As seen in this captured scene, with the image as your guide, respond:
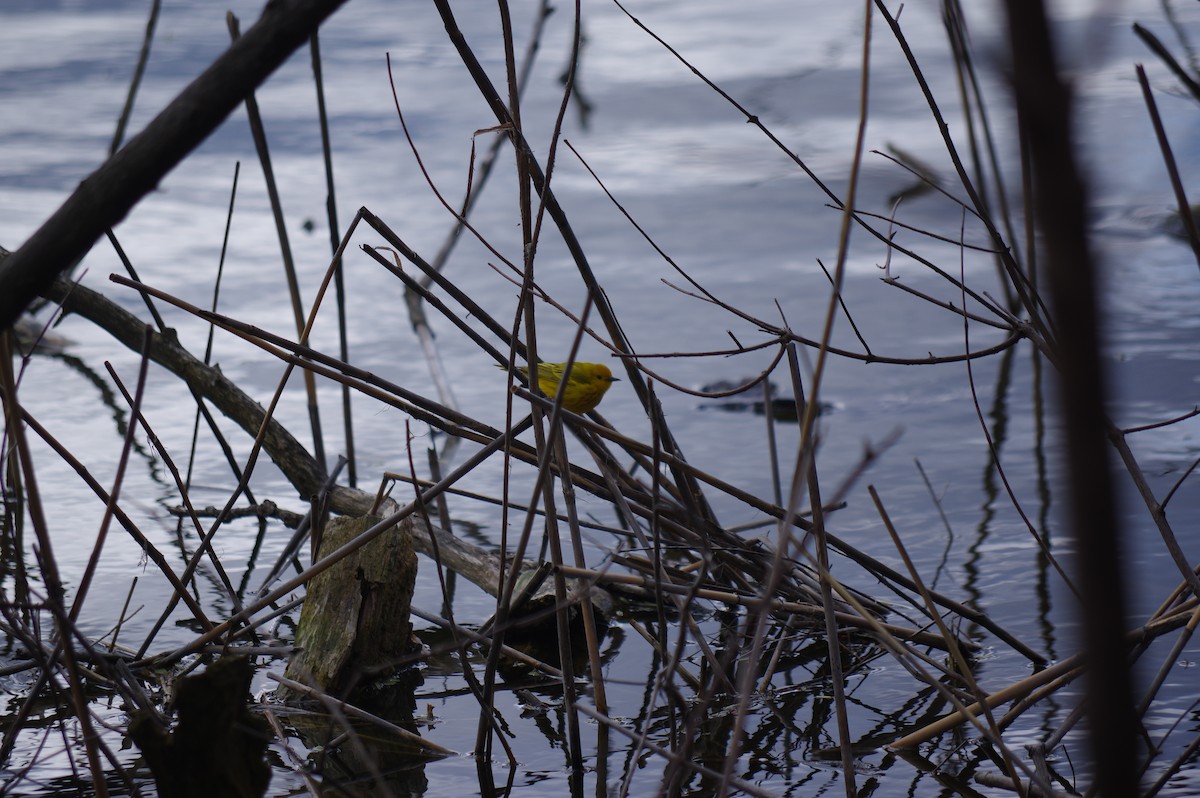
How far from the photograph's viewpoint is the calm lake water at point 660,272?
9.39 feet

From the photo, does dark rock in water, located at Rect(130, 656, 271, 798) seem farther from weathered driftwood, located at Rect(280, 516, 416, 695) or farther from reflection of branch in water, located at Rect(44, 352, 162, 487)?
reflection of branch in water, located at Rect(44, 352, 162, 487)

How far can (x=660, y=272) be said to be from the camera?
591cm

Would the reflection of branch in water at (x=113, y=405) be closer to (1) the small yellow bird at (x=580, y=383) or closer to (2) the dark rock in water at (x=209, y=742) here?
(1) the small yellow bird at (x=580, y=383)

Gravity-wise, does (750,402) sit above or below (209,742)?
below

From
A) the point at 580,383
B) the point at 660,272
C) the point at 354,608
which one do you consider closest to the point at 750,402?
the point at 580,383

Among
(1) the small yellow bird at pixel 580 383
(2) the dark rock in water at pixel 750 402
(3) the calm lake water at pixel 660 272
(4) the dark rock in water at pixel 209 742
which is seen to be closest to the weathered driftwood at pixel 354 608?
(3) the calm lake water at pixel 660 272

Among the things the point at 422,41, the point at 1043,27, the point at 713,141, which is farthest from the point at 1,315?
the point at 422,41

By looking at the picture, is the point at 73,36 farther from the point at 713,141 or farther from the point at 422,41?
the point at 713,141

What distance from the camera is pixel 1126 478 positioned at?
3.83 metres

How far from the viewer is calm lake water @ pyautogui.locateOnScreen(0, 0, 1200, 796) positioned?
2.86 metres

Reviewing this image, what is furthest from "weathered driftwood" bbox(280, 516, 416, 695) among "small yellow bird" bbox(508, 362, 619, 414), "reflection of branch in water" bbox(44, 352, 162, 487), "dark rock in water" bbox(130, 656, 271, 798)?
"reflection of branch in water" bbox(44, 352, 162, 487)

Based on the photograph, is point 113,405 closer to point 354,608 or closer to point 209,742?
point 354,608

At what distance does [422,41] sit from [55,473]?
20.2 ft

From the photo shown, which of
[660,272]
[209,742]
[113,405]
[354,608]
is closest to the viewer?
[209,742]
